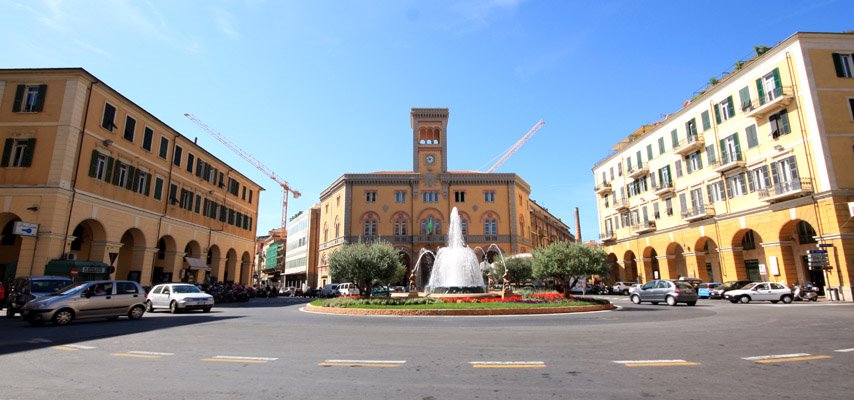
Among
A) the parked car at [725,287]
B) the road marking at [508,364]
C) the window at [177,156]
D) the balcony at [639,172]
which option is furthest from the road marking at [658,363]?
the balcony at [639,172]

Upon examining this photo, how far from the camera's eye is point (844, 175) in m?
24.3

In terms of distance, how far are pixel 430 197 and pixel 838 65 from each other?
37.7m

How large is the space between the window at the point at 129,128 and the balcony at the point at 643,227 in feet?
141

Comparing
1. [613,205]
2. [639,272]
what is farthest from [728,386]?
[613,205]

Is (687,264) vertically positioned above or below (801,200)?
below

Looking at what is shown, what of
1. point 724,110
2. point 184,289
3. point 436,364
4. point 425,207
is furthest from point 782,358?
point 425,207

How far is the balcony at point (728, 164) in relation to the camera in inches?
1171

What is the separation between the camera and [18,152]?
22906 mm

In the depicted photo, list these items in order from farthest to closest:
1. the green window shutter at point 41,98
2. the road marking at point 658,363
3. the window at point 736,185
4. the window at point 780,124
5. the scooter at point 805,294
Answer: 1. the window at point 736,185
2. the window at point 780,124
3. the scooter at point 805,294
4. the green window shutter at point 41,98
5. the road marking at point 658,363

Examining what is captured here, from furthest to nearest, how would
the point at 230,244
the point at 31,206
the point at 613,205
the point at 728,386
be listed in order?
the point at 613,205
the point at 230,244
the point at 31,206
the point at 728,386

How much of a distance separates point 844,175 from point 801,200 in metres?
2.33

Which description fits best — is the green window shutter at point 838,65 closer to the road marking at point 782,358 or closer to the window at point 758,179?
the window at point 758,179

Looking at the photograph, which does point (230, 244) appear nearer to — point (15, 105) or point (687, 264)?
point (15, 105)

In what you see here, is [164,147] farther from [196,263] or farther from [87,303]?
[87,303]
